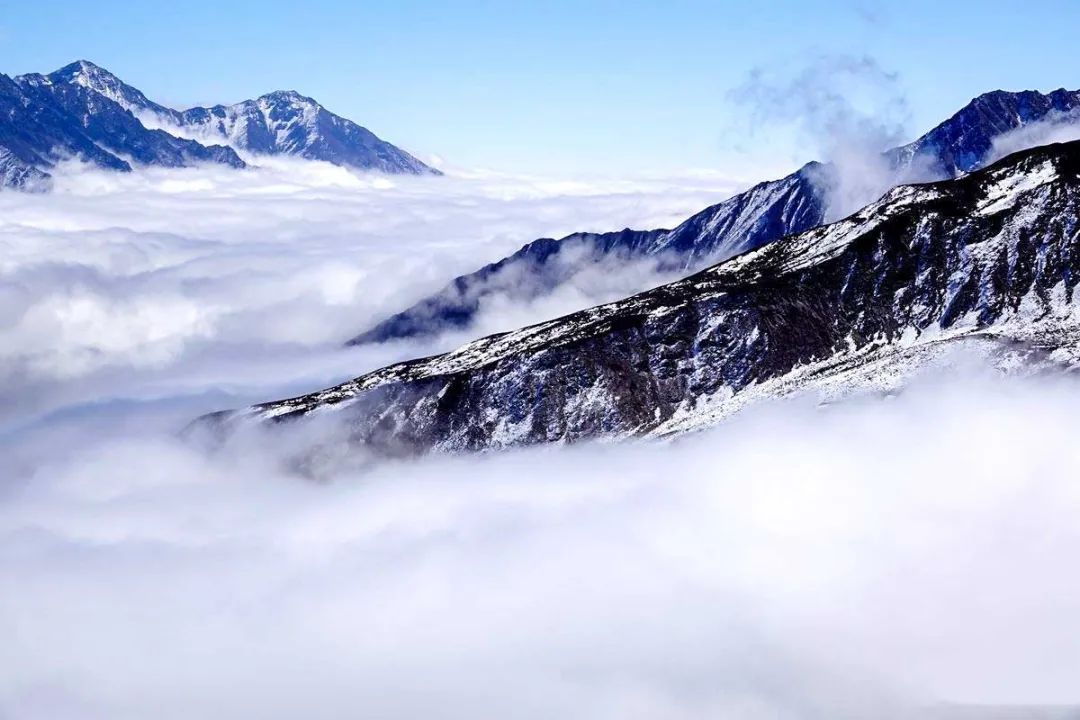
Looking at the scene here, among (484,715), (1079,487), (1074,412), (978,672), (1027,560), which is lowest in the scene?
(484,715)

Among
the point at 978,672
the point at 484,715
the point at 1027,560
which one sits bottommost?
the point at 484,715

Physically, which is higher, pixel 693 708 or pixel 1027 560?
pixel 1027 560

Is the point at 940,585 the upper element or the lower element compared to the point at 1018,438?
lower

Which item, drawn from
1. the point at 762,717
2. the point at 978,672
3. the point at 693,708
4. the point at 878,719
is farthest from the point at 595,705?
the point at 978,672

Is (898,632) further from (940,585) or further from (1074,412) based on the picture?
(1074,412)

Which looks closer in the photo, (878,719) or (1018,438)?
(878,719)

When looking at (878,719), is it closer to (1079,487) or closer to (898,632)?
(898,632)

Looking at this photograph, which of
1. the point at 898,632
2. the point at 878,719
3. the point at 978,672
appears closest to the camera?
the point at 878,719

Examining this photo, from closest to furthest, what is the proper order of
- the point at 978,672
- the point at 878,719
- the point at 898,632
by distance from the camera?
1. the point at 878,719
2. the point at 978,672
3. the point at 898,632

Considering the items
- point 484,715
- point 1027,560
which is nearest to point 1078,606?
point 1027,560
